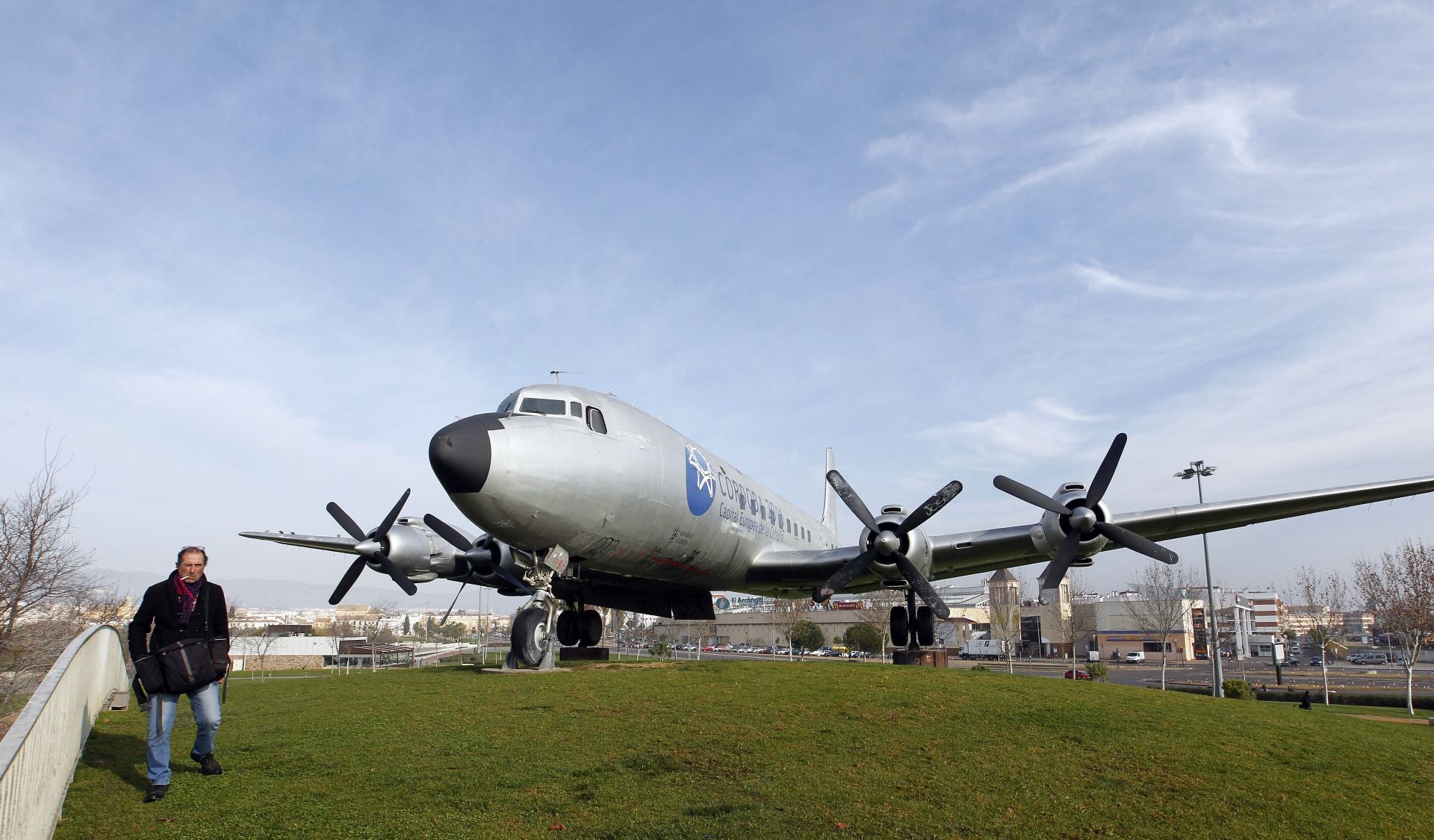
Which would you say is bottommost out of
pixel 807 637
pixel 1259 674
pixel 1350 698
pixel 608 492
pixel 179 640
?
pixel 1259 674

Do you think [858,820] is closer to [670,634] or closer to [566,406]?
[566,406]

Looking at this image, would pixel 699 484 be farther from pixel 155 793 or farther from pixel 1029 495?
pixel 155 793

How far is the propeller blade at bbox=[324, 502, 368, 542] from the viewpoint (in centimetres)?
2298

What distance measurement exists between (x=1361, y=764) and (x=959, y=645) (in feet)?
296

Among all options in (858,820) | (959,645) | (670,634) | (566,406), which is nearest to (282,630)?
(670,634)

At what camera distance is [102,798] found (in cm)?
734

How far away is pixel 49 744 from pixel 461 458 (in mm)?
6879

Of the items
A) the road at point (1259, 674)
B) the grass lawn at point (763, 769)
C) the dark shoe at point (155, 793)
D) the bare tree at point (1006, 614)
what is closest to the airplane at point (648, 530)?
the grass lawn at point (763, 769)

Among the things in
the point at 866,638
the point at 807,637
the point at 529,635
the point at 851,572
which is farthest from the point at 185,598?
the point at 807,637

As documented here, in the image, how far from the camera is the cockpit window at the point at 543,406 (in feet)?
49.5

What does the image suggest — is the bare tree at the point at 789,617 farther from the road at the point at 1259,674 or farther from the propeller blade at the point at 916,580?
the propeller blade at the point at 916,580

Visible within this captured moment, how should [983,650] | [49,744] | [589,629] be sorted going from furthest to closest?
[983,650] < [589,629] < [49,744]

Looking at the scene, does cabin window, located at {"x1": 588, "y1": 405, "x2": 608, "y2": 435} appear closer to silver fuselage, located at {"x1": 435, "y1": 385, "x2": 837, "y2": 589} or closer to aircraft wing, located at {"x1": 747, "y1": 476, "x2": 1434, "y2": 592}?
silver fuselage, located at {"x1": 435, "y1": 385, "x2": 837, "y2": 589}

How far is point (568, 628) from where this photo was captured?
23.3 metres
